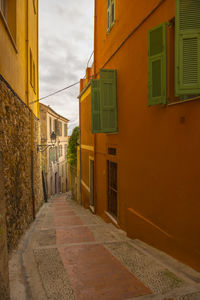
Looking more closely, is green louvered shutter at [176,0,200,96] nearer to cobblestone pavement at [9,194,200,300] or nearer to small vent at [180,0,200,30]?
small vent at [180,0,200,30]

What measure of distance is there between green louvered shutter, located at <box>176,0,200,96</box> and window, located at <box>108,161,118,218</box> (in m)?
4.40

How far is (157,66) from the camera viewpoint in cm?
409

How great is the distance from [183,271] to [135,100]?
365cm

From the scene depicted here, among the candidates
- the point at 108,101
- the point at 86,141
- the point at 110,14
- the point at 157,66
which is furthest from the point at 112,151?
the point at 86,141

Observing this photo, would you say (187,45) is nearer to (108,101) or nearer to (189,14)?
(189,14)

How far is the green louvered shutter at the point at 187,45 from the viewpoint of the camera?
3.23m

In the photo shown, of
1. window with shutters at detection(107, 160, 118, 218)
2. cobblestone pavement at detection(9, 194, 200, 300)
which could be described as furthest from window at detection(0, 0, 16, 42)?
cobblestone pavement at detection(9, 194, 200, 300)

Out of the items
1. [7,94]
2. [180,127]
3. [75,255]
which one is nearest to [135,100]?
[180,127]

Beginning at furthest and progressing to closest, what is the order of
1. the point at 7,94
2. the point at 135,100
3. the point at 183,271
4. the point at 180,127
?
the point at 135,100 → the point at 7,94 → the point at 180,127 → the point at 183,271

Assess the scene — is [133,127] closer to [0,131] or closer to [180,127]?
[180,127]

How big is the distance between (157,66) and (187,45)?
0.85 metres

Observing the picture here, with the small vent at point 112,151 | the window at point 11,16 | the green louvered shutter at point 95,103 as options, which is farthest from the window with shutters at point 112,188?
the window at point 11,16

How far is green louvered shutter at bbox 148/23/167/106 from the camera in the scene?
3.95 meters

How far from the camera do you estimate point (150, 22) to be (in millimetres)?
4680
